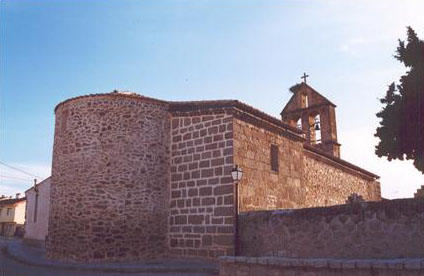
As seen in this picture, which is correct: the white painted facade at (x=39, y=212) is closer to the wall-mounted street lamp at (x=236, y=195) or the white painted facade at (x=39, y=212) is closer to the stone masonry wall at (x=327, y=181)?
the wall-mounted street lamp at (x=236, y=195)

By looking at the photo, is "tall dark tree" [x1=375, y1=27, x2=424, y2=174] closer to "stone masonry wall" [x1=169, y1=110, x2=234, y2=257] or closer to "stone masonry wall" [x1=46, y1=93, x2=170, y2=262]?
"stone masonry wall" [x1=169, y1=110, x2=234, y2=257]

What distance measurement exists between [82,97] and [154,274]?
6.32 metres

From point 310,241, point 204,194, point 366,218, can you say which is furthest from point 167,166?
A: point 366,218

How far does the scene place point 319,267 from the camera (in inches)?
254

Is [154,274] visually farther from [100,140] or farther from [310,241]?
[100,140]

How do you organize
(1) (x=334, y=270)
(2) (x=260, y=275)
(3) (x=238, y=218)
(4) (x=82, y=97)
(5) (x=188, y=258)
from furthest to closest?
(4) (x=82, y=97) → (5) (x=188, y=258) → (3) (x=238, y=218) → (2) (x=260, y=275) → (1) (x=334, y=270)

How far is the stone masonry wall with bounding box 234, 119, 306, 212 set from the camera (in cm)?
1127

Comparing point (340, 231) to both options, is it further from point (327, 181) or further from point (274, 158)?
point (327, 181)

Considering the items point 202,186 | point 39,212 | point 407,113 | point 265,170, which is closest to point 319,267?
point 202,186

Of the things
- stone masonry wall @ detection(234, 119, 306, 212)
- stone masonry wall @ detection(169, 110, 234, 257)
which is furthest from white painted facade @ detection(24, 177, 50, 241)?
stone masonry wall @ detection(234, 119, 306, 212)

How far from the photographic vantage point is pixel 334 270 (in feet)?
20.6

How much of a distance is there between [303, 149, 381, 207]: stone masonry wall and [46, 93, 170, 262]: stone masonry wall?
6.70 metres

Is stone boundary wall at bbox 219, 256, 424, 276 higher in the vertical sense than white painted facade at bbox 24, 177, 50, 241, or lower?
lower

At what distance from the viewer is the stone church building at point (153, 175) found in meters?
10.9
